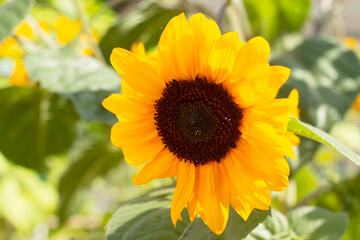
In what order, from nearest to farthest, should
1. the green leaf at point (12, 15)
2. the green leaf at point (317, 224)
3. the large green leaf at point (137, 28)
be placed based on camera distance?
the green leaf at point (317, 224)
the green leaf at point (12, 15)
the large green leaf at point (137, 28)

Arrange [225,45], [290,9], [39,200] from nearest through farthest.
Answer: [225,45] → [290,9] → [39,200]

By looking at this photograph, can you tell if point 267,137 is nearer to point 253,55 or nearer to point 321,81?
point 253,55

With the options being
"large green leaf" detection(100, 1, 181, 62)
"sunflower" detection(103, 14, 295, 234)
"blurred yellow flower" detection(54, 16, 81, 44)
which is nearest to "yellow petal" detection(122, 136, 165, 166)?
"sunflower" detection(103, 14, 295, 234)

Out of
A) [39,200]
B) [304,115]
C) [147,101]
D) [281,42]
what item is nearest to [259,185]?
[147,101]

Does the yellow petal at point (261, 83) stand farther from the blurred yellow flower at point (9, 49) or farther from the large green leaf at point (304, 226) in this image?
the blurred yellow flower at point (9, 49)

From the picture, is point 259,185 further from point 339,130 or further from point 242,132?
point 339,130

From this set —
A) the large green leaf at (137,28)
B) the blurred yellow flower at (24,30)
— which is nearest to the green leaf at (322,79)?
the large green leaf at (137,28)
